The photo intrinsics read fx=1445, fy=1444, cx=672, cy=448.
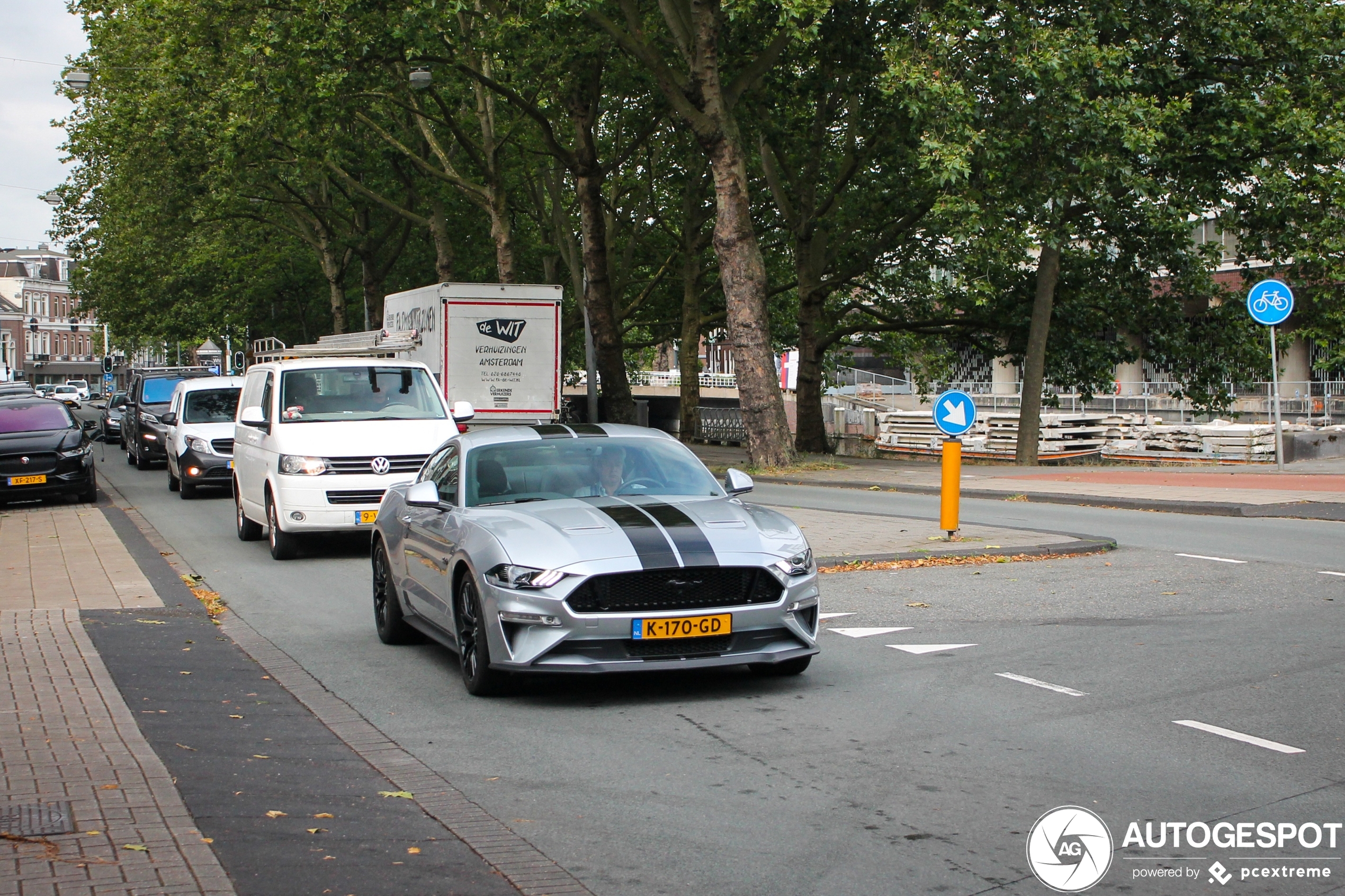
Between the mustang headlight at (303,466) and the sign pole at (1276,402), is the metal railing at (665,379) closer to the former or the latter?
the sign pole at (1276,402)

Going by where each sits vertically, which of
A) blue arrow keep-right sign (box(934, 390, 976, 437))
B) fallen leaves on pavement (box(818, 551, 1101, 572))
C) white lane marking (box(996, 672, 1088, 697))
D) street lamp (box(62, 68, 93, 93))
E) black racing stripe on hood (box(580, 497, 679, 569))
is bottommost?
white lane marking (box(996, 672, 1088, 697))

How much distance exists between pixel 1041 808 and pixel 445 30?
2709cm

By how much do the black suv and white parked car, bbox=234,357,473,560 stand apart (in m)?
15.3

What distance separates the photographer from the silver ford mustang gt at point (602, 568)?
282 inches

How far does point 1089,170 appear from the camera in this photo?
24.9m

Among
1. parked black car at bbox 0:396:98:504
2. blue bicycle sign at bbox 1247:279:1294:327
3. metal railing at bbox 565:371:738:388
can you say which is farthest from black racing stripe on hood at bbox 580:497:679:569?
metal railing at bbox 565:371:738:388

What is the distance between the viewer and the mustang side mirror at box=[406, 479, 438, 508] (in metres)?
8.48

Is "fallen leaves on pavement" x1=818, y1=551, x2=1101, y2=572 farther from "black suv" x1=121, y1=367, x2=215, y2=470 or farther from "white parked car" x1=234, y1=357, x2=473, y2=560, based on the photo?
"black suv" x1=121, y1=367, x2=215, y2=470

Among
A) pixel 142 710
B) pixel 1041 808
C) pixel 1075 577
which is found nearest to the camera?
pixel 1041 808

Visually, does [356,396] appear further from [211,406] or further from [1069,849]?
[1069,849]

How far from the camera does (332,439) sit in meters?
14.5

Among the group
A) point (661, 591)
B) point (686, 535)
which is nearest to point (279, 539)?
point (686, 535)

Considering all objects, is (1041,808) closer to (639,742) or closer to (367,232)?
(639,742)

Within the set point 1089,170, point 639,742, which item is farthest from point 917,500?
point 639,742
